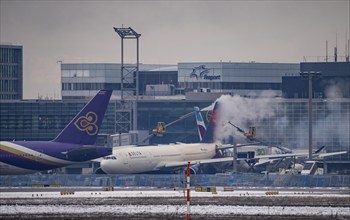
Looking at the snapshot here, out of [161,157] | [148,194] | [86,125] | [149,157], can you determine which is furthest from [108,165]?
[148,194]

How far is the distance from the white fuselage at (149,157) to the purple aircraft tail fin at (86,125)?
1764 cm

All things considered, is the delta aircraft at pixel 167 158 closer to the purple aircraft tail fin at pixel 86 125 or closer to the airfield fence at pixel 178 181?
the airfield fence at pixel 178 181

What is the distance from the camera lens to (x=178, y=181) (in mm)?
105188

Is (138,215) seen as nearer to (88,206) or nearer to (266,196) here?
(88,206)

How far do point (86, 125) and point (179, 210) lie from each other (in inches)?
1513

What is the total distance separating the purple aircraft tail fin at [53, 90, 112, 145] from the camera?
103000 millimetres

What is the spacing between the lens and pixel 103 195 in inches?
3386

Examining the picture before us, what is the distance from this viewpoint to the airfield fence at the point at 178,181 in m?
106

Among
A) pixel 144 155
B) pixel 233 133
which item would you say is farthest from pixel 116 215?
pixel 233 133

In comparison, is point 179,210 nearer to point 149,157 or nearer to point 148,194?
point 148,194

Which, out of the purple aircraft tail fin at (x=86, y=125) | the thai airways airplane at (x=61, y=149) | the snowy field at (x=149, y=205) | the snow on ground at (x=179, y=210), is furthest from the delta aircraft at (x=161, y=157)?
the snow on ground at (x=179, y=210)

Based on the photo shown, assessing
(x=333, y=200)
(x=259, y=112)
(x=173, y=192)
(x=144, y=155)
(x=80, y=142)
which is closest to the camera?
(x=333, y=200)

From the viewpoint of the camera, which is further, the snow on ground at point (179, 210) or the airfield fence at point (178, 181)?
the airfield fence at point (178, 181)

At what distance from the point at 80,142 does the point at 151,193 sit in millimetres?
16693
